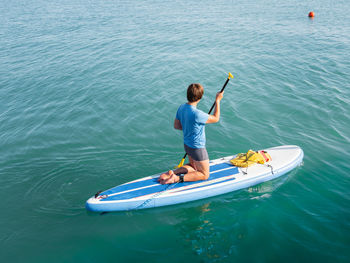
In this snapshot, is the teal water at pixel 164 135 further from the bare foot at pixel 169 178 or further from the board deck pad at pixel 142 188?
the bare foot at pixel 169 178

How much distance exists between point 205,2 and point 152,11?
7.62m

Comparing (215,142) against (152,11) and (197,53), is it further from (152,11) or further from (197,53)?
(152,11)

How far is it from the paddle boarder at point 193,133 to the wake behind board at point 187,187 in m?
0.20

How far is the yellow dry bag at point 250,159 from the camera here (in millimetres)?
7012

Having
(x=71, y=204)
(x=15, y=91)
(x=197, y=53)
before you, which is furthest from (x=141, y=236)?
(x=197, y=53)

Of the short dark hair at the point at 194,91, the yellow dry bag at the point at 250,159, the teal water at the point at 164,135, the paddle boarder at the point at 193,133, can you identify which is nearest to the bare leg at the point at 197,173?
the paddle boarder at the point at 193,133

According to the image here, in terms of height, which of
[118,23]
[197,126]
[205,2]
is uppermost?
[205,2]

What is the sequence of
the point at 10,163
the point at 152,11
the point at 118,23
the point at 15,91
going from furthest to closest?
the point at 152,11, the point at 118,23, the point at 15,91, the point at 10,163

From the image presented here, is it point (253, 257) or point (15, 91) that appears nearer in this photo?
point (253, 257)

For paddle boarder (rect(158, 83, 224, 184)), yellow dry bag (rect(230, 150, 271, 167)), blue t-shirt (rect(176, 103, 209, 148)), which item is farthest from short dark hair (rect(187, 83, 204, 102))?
yellow dry bag (rect(230, 150, 271, 167))

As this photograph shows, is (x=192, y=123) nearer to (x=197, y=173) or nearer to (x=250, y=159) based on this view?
(x=197, y=173)

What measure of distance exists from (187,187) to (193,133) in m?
1.47

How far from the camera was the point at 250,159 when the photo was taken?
7082 millimetres

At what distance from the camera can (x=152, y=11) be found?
28047mm
